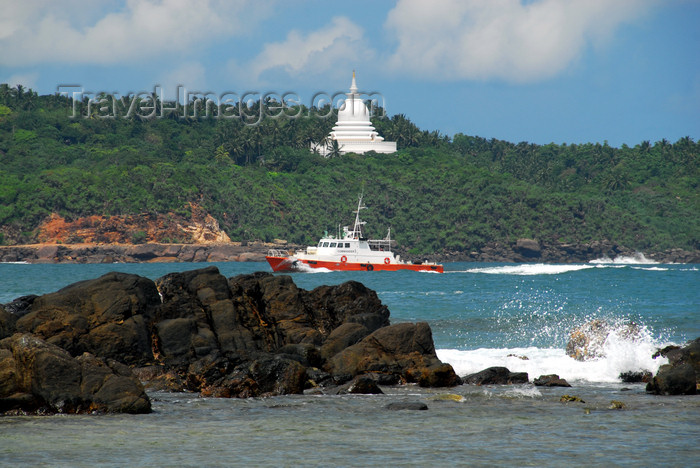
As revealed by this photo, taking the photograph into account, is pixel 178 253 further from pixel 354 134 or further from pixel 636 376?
pixel 636 376

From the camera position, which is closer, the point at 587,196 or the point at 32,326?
the point at 32,326

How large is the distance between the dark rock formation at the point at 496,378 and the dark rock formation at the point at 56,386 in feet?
24.4

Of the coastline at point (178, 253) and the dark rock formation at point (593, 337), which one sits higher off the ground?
the coastline at point (178, 253)

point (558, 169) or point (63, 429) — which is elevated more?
point (558, 169)

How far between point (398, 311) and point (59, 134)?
389 ft

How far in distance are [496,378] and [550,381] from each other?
117 centimetres

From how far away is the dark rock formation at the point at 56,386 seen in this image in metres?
14.6

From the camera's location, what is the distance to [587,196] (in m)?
153

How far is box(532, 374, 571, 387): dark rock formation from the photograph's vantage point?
1847 centimetres

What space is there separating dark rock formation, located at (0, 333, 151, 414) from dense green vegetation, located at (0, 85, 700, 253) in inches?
4139

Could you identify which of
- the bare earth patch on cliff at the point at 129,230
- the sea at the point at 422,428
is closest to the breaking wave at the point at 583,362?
the sea at the point at 422,428

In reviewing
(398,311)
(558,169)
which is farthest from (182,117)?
(398,311)

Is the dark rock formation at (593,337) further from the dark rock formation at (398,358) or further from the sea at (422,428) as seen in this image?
the dark rock formation at (398,358)

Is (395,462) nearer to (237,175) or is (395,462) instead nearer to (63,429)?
(63,429)
